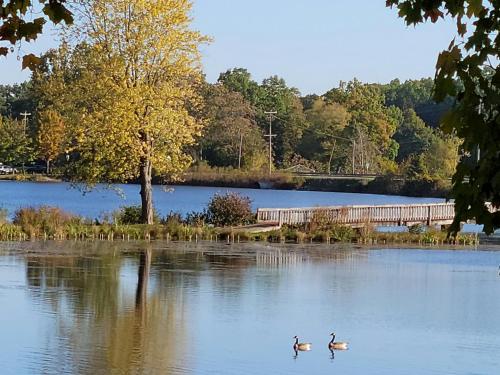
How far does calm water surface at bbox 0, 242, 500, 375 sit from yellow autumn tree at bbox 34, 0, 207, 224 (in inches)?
162

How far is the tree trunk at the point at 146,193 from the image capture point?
130 ft

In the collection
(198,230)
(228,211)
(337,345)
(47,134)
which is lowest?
(337,345)

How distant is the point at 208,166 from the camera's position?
111438 millimetres

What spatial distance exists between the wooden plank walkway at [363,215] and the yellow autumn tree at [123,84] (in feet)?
16.6

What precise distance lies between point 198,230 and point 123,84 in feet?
18.7

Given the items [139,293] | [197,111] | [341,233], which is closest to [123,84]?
[341,233]

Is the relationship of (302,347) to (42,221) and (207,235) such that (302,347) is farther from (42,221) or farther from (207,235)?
(207,235)

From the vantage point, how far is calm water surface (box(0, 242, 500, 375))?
1783 cm

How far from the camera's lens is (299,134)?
400 feet

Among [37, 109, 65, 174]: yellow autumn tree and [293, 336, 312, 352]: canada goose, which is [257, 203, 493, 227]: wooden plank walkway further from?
[37, 109, 65, 174]: yellow autumn tree

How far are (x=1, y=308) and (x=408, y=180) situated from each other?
85.8m

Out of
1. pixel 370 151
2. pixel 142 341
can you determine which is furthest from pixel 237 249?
pixel 370 151

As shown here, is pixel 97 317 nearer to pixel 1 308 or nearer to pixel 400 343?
pixel 1 308

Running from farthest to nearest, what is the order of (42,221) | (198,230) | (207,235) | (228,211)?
(228,211)
(207,235)
(198,230)
(42,221)
